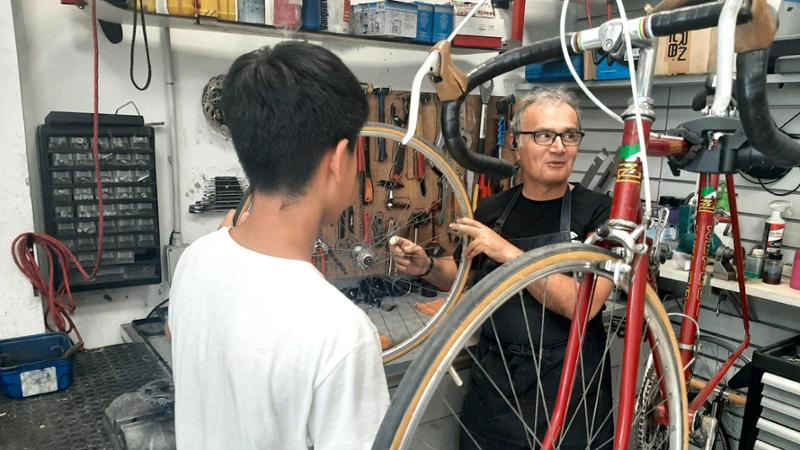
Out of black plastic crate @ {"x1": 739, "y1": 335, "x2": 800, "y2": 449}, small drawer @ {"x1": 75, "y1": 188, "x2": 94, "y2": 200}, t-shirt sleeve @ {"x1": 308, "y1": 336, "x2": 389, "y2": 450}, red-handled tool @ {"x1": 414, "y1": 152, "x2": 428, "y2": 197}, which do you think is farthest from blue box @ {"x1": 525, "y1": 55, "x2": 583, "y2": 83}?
t-shirt sleeve @ {"x1": 308, "y1": 336, "x2": 389, "y2": 450}

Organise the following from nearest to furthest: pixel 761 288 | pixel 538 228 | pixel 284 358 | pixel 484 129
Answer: pixel 284 358
pixel 538 228
pixel 761 288
pixel 484 129

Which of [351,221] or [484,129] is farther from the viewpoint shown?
[484,129]

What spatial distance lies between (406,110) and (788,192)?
155 cm

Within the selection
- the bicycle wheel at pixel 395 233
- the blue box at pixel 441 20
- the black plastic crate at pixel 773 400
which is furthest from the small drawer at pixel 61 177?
the black plastic crate at pixel 773 400

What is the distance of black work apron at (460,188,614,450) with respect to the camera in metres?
1.33

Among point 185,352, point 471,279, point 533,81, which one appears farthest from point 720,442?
point 185,352

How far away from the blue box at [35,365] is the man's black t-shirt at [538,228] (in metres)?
1.18

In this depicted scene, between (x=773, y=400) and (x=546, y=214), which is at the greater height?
(x=546, y=214)

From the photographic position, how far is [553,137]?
4.60 feet

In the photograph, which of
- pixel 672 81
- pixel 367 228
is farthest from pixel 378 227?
pixel 672 81

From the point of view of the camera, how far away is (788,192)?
6.79 ft

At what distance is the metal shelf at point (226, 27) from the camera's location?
1673 millimetres

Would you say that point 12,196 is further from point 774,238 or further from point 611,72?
point 774,238

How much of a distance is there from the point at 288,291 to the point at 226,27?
4.98 ft
